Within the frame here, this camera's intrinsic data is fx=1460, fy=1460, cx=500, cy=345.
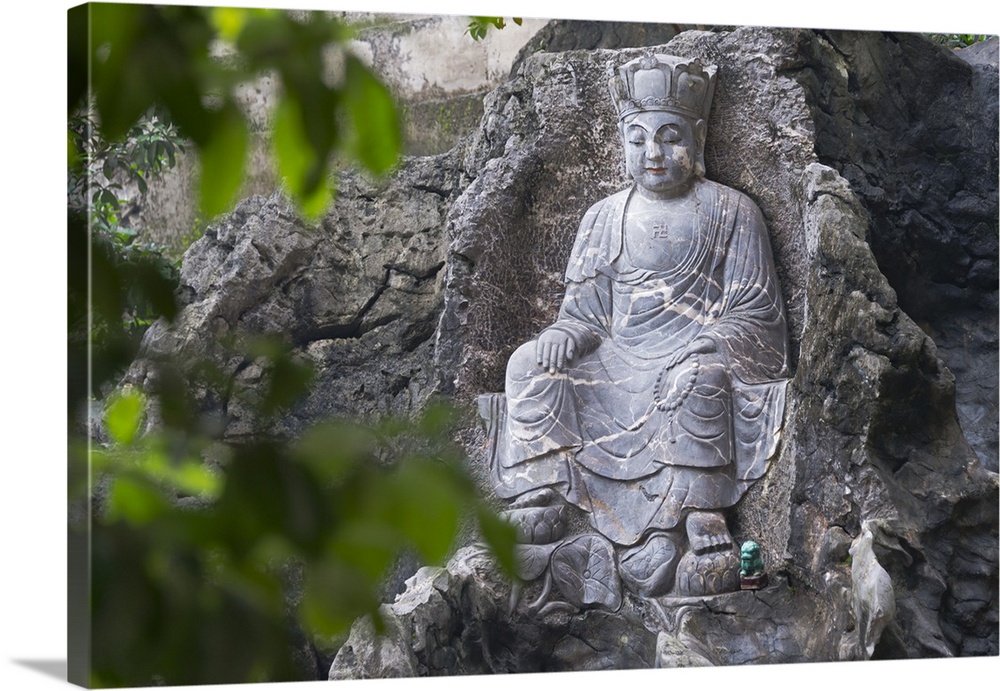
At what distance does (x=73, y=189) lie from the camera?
433 cm

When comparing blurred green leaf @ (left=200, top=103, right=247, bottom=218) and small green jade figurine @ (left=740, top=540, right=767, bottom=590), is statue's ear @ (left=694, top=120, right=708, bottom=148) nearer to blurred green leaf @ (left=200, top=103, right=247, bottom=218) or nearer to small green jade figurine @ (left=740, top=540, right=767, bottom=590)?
small green jade figurine @ (left=740, top=540, right=767, bottom=590)

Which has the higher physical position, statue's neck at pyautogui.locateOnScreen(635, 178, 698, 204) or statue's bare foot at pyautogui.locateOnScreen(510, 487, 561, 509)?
statue's neck at pyautogui.locateOnScreen(635, 178, 698, 204)

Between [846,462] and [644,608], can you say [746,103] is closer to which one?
[846,462]

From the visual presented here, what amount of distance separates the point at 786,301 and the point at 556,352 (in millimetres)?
937

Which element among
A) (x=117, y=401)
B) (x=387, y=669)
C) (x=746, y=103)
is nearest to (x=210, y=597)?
(x=117, y=401)

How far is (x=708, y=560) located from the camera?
17.7 ft

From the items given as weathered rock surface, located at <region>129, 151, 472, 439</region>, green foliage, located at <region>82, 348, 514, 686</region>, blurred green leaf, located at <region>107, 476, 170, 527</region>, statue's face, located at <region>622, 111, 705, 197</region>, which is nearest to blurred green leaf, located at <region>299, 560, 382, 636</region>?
green foliage, located at <region>82, 348, 514, 686</region>

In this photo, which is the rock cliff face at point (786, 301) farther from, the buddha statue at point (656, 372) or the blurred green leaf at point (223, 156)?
the blurred green leaf at point (223, 156)

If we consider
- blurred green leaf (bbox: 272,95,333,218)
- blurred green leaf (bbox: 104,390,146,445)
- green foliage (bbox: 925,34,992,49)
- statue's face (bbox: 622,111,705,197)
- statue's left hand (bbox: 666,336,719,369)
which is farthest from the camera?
green foliage (bbox: 925,34,992,49)

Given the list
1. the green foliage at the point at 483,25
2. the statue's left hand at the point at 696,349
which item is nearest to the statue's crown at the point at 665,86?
the green foliage at the point at 483,25

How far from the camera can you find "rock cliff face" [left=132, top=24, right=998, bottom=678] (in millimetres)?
5414

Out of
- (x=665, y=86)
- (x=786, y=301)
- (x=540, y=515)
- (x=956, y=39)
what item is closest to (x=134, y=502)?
(x=540, y=515)

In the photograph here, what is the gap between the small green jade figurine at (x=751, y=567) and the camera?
5.43 metres

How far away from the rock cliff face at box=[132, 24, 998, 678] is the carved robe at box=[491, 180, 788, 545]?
0.13 meters
